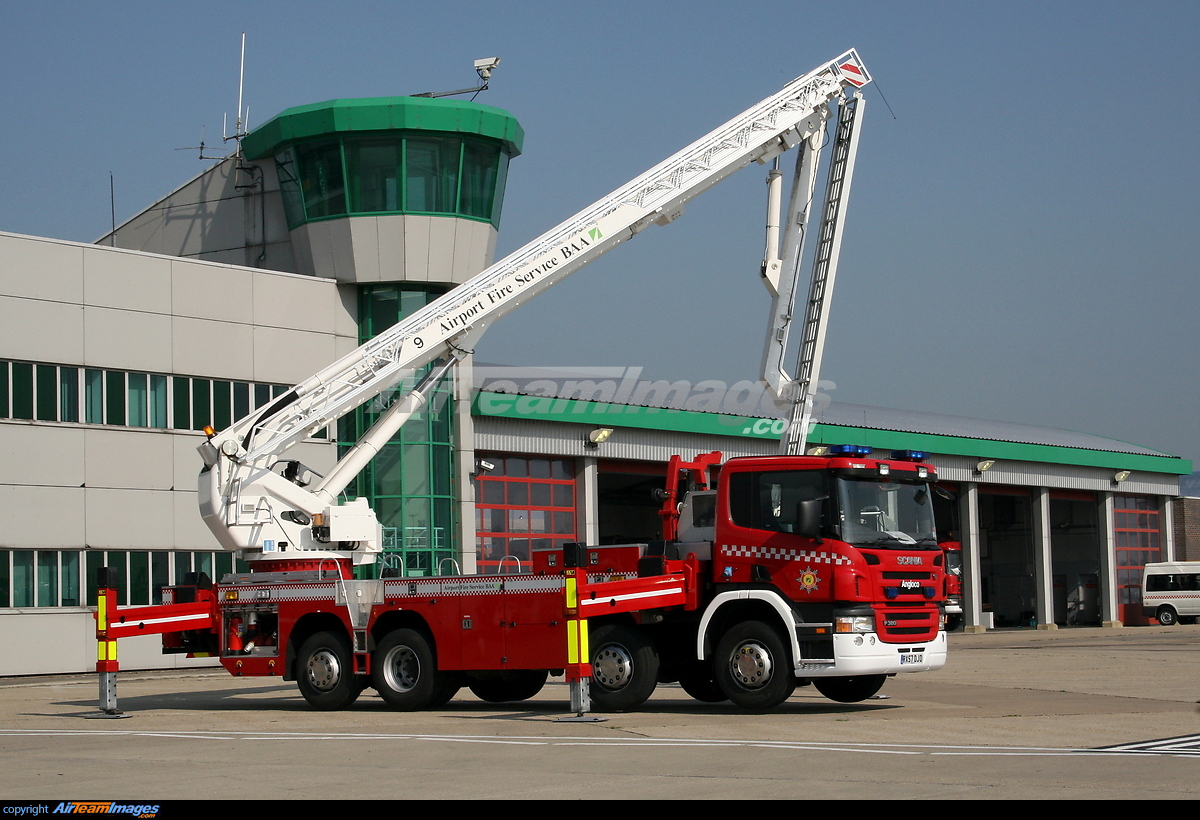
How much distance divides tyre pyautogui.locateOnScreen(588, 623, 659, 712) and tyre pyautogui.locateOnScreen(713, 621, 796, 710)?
83 cm

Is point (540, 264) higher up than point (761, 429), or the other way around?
point (540, 264)

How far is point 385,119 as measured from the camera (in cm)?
3506

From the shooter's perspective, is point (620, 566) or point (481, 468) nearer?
point (620, 566)

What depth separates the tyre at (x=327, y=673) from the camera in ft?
59.9

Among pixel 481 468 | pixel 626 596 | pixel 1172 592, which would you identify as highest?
pixel 481 468

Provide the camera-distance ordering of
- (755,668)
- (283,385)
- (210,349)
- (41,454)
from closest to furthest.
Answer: (755,668) < (41,454) < (210,349) < (283,385)

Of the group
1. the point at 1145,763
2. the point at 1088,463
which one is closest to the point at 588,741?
the point at 1145,763

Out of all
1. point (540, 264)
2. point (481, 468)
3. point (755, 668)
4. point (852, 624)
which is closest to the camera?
point (852, 624)

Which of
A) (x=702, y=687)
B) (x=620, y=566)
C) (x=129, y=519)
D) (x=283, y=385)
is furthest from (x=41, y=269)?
(x=702, y=687)

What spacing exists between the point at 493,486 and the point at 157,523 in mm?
9573

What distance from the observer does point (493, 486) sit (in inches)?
1543

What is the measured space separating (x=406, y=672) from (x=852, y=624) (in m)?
5.82

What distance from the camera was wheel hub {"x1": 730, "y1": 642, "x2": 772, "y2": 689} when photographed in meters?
16.0

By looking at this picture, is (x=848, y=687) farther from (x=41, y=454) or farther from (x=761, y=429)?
(x=761, y=429)
